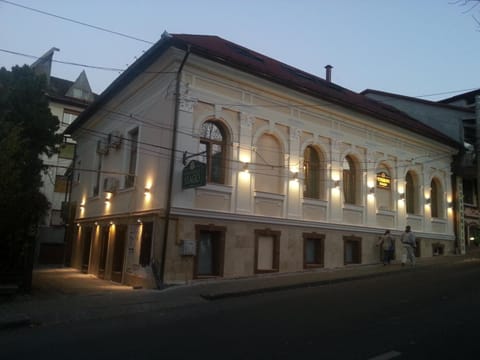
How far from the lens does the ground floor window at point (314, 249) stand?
1692 centimetres

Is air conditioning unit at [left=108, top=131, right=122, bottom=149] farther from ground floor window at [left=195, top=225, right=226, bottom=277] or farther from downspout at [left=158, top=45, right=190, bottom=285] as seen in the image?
ground floor window at [left=195, top=225, right=226, bottom=277]

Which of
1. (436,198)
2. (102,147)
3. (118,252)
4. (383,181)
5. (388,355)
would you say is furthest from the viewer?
(436,198)

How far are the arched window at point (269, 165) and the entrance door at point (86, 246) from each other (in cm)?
1013

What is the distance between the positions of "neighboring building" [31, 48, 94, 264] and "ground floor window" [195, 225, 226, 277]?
14199 mm

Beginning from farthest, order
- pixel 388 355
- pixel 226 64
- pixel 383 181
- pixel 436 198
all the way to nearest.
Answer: pixel 436 198, pixel 383 181, pixel 226 64, pixel 388 355

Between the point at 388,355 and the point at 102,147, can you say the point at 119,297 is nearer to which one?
the point at 388,355

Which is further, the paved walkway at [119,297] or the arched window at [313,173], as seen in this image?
the arched window at [313,173]

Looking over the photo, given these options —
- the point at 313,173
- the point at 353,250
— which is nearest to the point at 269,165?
the point at 313,173

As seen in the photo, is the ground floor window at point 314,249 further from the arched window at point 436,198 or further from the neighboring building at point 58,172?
the neighboring building at point 58,172

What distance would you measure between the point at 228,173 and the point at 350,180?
7.40m

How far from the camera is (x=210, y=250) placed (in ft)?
47.2

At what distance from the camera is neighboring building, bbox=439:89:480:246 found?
2553 cm

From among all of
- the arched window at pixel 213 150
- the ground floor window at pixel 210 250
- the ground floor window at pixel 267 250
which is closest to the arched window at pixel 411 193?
the ground floor window at pixel 267 250

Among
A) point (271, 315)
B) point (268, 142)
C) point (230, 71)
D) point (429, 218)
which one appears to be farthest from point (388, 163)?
point (271, 315)
